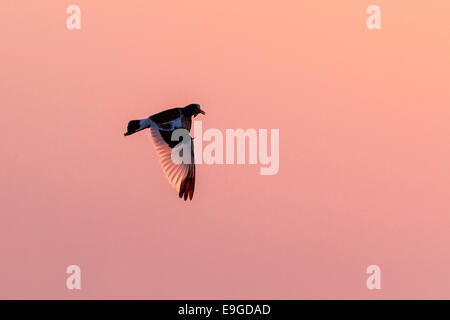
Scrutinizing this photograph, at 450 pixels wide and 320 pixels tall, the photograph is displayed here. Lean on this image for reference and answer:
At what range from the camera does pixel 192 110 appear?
8.44 m

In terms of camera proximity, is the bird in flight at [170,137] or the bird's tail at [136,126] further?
the bird's tail at [136,126]

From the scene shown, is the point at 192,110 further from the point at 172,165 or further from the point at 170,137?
the point at 172,165

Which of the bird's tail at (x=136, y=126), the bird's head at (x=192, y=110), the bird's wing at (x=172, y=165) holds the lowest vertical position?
the bird's wing at (x=172, y=165)

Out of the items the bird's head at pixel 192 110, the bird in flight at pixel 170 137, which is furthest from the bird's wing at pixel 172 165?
the bird's head at pixel 192 110

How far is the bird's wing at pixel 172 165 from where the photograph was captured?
325 inches

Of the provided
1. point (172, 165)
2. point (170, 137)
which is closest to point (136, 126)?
point (170, 137)

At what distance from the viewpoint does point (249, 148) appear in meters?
9.62

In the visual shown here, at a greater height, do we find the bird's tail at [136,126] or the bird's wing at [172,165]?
the bird's tail at [136,126]

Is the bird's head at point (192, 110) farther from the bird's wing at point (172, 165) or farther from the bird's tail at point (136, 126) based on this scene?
the bird's tail at point (136, 126)

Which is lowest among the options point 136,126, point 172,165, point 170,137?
point 172,165

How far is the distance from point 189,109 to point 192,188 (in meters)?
0.80

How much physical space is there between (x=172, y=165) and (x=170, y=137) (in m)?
0.28
